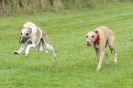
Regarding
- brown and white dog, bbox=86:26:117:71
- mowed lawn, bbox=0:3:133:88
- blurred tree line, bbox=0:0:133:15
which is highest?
brown and white dog, bbox=86:26:117:71

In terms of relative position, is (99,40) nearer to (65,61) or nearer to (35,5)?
(65,61)

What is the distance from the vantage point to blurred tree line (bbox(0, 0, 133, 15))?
31984 mm

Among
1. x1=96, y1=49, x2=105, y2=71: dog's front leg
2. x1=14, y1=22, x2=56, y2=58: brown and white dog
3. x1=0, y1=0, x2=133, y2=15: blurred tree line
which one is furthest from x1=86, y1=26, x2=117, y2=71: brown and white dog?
x1=0, y1=0, x2=133, y2=15: blurred tree line

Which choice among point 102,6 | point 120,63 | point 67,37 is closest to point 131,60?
point 120,63

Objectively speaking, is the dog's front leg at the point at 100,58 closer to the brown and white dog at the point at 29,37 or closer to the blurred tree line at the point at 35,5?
the brown and white dog at the point at 29,37

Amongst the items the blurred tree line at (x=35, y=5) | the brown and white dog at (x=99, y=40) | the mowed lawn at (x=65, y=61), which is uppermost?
the brown and white dog at (x=99, y=40)

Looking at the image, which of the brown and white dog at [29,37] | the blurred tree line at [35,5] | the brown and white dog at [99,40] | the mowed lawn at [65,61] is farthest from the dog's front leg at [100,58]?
the blurred tree line at [35,5]

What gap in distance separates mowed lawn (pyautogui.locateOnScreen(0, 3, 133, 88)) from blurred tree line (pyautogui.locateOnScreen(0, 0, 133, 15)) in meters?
1.07

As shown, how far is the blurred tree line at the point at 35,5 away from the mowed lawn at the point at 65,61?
42.1 inches

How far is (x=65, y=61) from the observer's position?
53.6ft

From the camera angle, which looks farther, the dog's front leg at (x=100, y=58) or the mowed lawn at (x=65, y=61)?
the dog's front leg at (x=100, y=58)

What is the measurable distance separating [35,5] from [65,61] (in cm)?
1762

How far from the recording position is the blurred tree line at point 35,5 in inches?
1259

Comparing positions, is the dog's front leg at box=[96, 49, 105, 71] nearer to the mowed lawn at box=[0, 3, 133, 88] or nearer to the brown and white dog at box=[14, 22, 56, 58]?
the mowed lawn at box=[0, 3, 133, 88]
